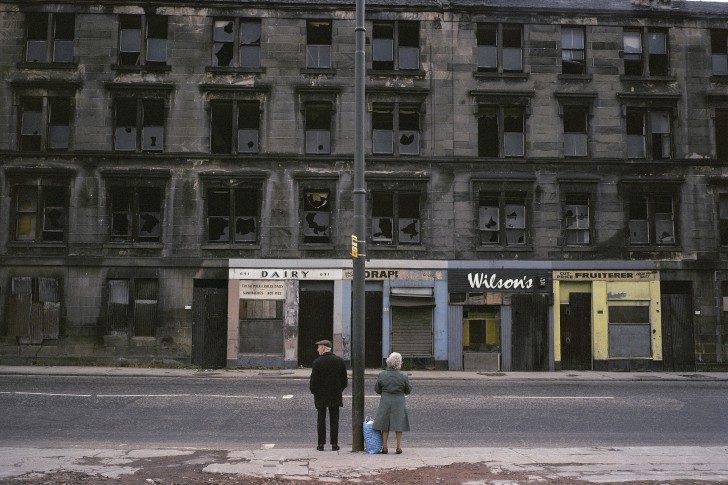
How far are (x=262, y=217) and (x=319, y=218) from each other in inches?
89.0

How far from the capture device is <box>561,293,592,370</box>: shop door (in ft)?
85.3

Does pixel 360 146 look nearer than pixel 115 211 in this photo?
Yes

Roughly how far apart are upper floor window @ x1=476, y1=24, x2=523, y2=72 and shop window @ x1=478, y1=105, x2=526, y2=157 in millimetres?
1780

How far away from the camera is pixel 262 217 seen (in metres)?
26.0

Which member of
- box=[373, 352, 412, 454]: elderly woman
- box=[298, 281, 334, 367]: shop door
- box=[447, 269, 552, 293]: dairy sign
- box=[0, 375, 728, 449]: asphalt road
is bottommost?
box=[0, 375, 728, 449]: asphalt road

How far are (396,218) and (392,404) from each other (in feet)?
53.0

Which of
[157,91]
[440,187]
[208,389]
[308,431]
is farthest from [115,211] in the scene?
[308,431]

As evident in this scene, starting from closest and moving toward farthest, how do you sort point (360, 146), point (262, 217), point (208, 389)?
point (360, 146) → point (208, 389) → point (262, 217)

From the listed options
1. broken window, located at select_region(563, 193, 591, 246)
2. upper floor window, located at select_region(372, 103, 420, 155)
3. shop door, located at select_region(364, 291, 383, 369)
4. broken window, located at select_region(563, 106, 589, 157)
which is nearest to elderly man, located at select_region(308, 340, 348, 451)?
shop door, located at select_region(364, 291, 383, 369)

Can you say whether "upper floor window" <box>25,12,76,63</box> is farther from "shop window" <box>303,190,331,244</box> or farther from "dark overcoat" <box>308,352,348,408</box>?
"dark overcoat" <box>308,352,348,408</box>

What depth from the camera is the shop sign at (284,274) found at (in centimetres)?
2567

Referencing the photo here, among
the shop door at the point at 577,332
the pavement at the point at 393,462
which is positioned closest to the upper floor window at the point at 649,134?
the shop door at the point at 577,332

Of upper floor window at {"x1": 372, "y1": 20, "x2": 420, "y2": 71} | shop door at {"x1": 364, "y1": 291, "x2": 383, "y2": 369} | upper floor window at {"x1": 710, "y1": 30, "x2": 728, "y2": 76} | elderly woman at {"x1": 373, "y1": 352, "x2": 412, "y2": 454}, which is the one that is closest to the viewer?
elderly woman at {"x1": 373, "y1": 352, "x2": 412, "y2": 454}

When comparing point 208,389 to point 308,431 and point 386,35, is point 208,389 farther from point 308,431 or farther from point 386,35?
point 386,35
